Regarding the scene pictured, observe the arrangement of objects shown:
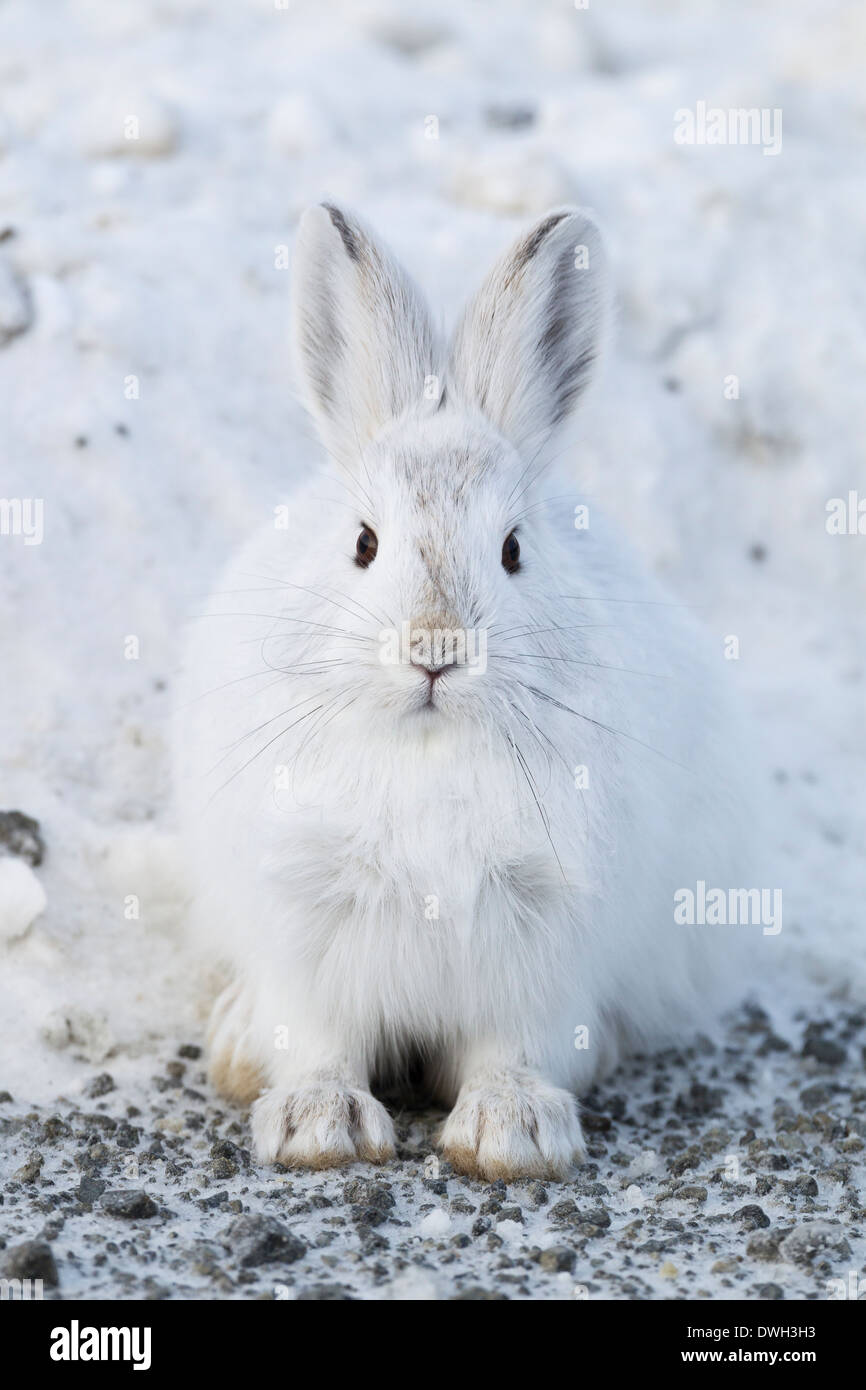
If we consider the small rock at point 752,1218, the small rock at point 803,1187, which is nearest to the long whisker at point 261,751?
the small rock at point 752,1218

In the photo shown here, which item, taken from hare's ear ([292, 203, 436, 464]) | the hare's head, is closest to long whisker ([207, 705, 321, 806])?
the hare's head

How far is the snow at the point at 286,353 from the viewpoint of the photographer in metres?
5.50

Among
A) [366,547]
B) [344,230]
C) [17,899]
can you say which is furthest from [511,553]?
[17,899]

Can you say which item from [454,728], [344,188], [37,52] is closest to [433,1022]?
[454,728]

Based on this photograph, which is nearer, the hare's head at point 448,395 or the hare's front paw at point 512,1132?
the hare's head at point 448,395

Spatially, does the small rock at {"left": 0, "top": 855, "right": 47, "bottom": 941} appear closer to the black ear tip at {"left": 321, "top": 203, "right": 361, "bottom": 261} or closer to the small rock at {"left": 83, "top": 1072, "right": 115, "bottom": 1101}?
the small rock at {"left": 83, "top": 1072, "right": 115, "bottom": 1101}

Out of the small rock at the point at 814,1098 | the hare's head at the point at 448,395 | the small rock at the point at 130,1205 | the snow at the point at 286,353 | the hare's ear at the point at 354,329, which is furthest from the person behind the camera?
the snow at the point at 286,353

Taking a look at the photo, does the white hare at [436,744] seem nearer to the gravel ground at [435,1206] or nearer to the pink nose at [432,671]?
the pink nose at [432,671]

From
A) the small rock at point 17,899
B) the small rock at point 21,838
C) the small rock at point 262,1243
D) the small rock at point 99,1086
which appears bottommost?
the small rock at point 262,1243

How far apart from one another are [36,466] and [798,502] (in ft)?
11.3

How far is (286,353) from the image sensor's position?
6969mm

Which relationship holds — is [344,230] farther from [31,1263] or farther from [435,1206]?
[31,1263]

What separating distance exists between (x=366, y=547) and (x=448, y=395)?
55 centimetres

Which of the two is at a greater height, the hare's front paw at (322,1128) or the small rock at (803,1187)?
the hare's front paw at (322,1128)
